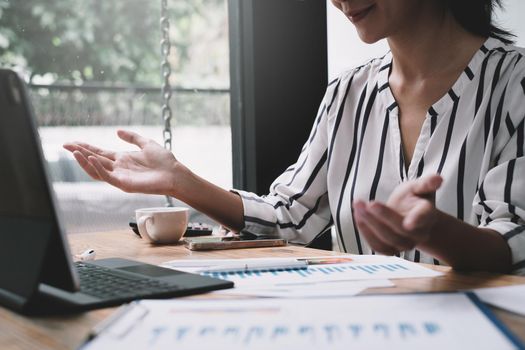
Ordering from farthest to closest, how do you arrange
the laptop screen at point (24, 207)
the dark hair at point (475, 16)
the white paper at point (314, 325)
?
the dark hair at point (475, 16) → the laptop screen at point (24, 207) → the white paper at point (314, 325)

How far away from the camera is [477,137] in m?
1.27

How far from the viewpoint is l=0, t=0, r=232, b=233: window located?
191cm

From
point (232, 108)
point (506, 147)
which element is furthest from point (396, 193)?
point (232, 108)

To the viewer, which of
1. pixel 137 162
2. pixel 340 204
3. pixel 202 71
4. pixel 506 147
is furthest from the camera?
pixel 202 71

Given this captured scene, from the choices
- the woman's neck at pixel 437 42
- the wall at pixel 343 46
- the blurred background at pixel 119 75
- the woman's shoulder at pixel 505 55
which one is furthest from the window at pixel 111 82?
the woman's shoulder at pixel 505 55

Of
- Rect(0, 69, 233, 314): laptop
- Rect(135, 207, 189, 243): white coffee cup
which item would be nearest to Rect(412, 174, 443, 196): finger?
Rect(0, 69, 233, 314): laptop

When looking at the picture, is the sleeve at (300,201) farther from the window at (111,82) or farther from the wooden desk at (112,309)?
the window at (111,82)

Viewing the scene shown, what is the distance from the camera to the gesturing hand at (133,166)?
127cm

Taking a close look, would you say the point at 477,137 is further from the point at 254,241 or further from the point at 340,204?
the point at 254,241

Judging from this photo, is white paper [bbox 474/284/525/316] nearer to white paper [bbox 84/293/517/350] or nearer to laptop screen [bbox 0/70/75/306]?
white paper [bbox 84/293/517/350]

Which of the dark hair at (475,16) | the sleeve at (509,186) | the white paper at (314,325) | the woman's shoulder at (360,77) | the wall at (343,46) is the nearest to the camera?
the white paper at (314,325)

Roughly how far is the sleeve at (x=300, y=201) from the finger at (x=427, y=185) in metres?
0.68

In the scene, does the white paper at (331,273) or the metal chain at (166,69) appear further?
the metal chain at (166,69)

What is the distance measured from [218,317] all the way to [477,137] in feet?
2.66
